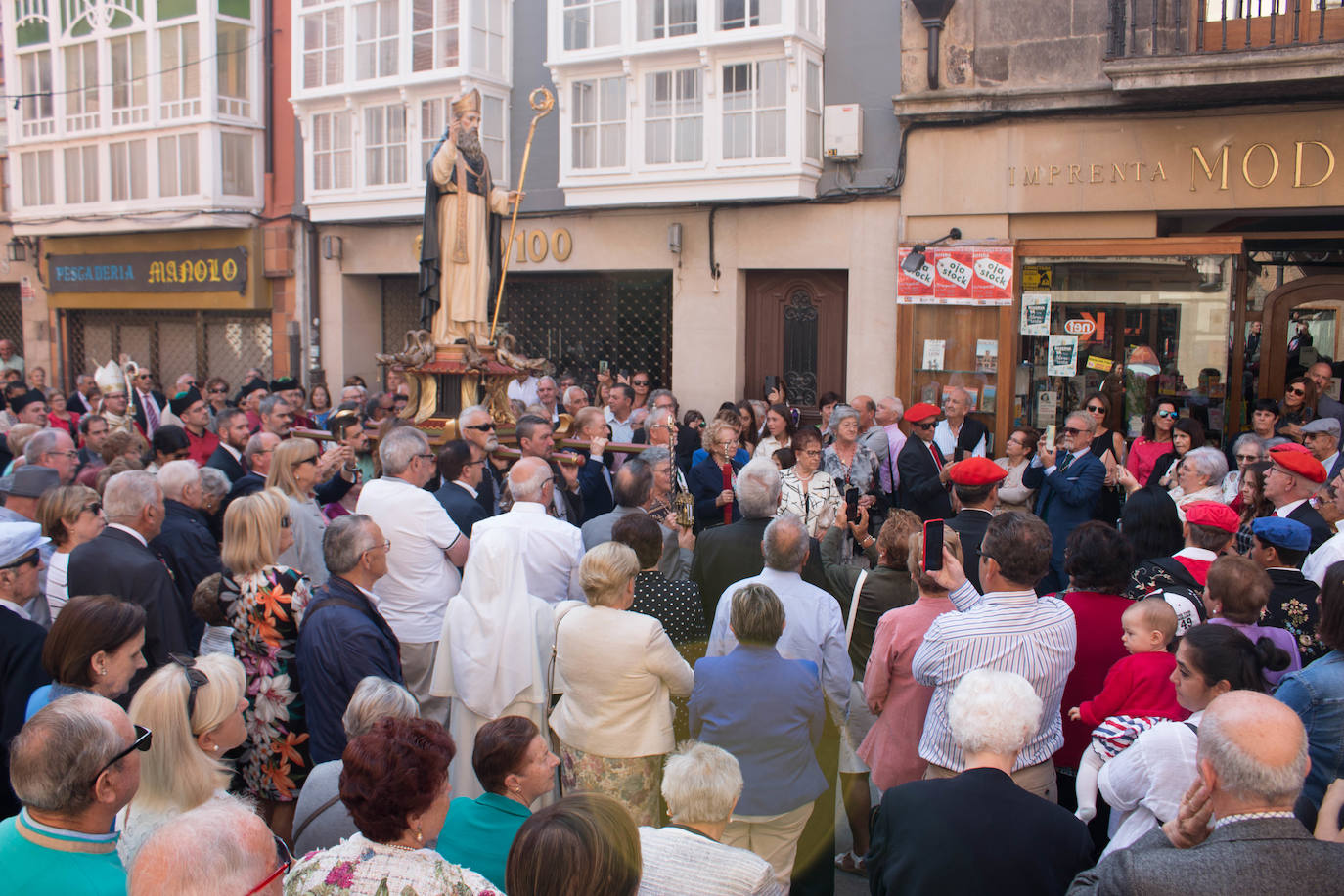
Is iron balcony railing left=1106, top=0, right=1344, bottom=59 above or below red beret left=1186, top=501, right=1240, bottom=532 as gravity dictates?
above

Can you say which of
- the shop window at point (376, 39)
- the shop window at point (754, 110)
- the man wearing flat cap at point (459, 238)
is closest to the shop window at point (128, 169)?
the shop window at point (376, 39)

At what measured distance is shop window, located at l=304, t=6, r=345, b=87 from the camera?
1496cm

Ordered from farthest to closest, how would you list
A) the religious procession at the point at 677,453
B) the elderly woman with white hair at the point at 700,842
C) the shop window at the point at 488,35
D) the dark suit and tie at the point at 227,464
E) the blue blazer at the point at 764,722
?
the shop window at the point at 488,35
the dark suit and tie at the point at 227,464
the blue blazer at the point at 764,722
the religious procession at the point at 677,453
the elderly woman with white hair at the point at 700,842

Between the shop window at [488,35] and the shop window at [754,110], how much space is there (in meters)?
3.51

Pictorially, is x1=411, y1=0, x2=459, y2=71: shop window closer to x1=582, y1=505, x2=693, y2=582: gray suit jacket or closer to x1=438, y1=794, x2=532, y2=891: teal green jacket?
x1=582, y1=505, x2=693, y2=582: gray suit jacket

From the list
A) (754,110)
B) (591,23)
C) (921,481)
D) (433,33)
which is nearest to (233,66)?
(433,33)

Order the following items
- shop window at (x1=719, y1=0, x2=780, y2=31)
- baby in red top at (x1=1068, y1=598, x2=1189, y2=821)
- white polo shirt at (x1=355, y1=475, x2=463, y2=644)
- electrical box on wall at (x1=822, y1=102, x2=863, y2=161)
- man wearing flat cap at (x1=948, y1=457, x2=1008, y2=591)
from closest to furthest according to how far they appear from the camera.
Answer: baby in red top at (x1=1068, y1=598, x2=1189, y2=821) < man wearing flat cap at (x1=948, y1=457, x2=1008, y2=591) < white polo shirt at (x1=355, y1=475, x2=463, y2=644) < electrical box on wall at (x1=822, y1=102, x2=863, y2=161) < shop window at (x1=719, y1=0, x2=780, y2=31)

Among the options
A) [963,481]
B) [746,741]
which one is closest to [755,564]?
[963,481]

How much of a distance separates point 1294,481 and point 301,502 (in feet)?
16.6

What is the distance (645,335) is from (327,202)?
5.03m

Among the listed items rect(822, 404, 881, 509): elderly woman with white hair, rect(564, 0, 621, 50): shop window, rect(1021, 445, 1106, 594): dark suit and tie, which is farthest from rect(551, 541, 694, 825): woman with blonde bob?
rect(564, 0, 621, 50): shop window

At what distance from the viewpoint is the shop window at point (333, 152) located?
15.1m

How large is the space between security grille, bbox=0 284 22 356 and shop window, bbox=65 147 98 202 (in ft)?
12.4

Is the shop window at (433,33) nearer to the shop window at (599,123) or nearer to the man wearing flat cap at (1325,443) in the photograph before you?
the shop window at (599,123)
